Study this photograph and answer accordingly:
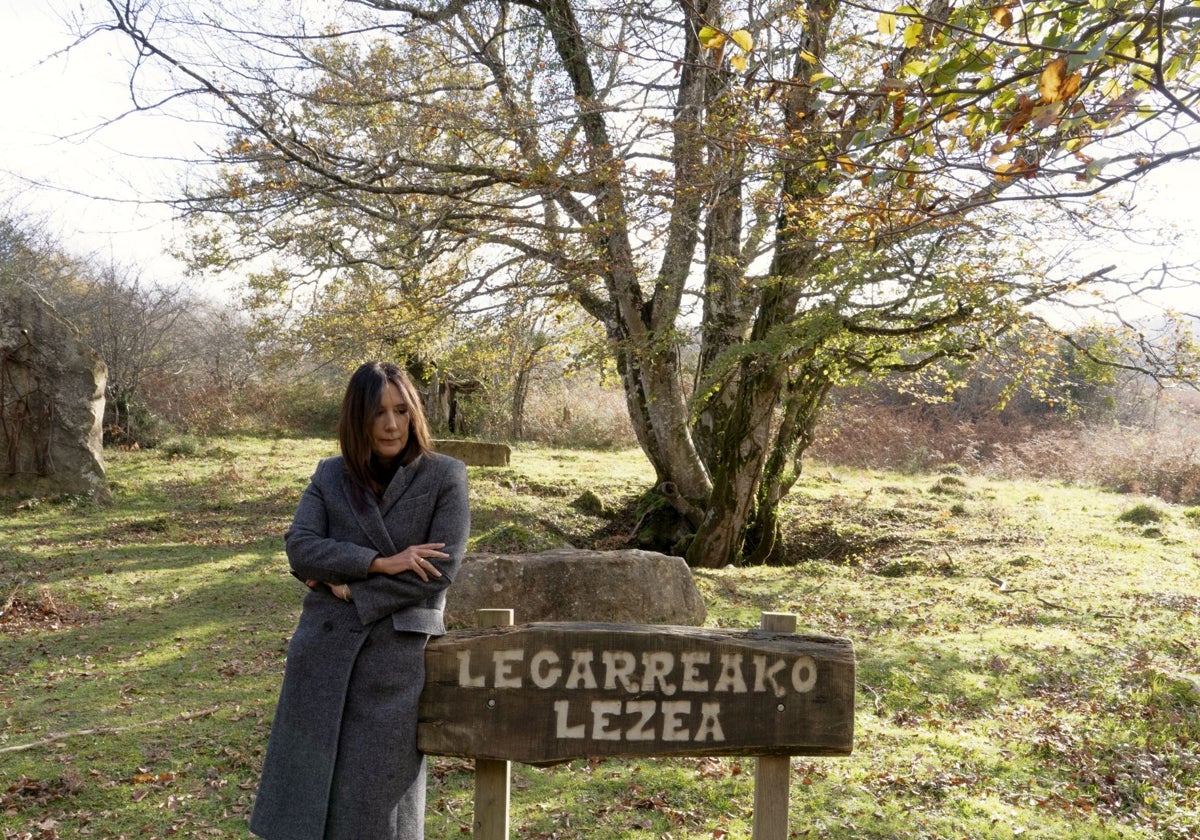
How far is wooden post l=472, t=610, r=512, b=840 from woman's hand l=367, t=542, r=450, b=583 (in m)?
0.32

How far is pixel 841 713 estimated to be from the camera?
3141 mm

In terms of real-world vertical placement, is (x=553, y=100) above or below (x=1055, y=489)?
above

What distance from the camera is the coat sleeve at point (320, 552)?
2.97m

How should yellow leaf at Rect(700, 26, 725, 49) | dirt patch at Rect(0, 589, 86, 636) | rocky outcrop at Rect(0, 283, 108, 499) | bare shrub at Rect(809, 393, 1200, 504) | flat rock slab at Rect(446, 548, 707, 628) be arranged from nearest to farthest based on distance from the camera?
yellow leaf at Rect(700, 26, 725, 49)
flat rock slab at Rect(446, 548, 707, 628)
dirt patch at Rect(0, 589, 86, 636)
rocky outcrop at Rect(0, 283, 108, 499)
bare shrub at Rect(809, 393, 1200, 504)

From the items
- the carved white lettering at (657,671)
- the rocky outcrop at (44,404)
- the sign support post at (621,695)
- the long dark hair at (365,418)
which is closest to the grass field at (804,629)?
the rocky outcrop at (44,404)

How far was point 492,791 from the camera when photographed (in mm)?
3182

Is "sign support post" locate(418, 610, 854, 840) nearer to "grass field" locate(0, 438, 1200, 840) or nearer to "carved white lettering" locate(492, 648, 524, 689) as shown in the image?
"carved white lettering" locate(492, 648, 524, 689)

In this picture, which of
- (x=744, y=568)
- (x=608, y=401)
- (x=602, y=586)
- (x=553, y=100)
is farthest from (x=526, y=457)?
(x=602, y=586)

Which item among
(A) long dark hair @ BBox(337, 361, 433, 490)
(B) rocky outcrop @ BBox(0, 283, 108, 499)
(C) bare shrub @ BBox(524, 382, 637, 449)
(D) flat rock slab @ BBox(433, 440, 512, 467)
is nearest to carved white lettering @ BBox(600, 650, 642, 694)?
(A) long dark hair @ BBox(337, 361, 433, 490)

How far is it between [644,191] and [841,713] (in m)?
6.55

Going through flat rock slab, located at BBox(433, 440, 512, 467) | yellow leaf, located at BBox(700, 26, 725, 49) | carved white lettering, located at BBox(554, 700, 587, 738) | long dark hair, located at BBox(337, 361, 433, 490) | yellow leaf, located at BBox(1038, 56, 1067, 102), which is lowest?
carved white lettering, located at BBox(554, 700, 587, 738)

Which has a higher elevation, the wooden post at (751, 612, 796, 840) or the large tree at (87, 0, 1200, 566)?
the large tree at (87, 0, 1200, 566)

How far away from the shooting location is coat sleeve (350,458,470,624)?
2.98 m

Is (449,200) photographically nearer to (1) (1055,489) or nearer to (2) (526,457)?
(2) (526,457)
